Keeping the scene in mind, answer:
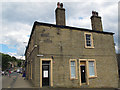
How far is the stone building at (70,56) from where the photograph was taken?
1009cm

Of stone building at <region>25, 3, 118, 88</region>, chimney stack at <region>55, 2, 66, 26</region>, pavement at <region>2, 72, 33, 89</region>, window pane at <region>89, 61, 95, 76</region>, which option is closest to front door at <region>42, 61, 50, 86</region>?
stone building at <region>25, 3, 118, 88</region>

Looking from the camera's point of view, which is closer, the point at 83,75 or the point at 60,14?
the point at 83,75

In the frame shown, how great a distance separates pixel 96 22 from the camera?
575 inches

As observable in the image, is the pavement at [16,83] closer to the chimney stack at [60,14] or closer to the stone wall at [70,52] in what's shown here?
the stone wall at [70,52]

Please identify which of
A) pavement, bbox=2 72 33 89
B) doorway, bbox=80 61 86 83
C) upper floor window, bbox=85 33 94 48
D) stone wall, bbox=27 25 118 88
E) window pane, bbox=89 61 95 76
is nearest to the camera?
stone wall, bbox=27 25 118 88

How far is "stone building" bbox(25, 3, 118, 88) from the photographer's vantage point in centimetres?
1009

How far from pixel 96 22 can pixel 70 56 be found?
6674 millimetres

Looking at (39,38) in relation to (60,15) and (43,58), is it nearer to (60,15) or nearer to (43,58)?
(43,58)

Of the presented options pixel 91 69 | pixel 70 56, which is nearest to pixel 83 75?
pixel 91 69

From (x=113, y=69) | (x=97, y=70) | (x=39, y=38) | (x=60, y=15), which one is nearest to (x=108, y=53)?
(x=113, y=69)

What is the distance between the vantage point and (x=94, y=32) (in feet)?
43.4

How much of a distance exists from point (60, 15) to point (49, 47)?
13.9ft

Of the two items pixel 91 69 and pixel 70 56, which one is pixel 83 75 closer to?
pixel 91 69

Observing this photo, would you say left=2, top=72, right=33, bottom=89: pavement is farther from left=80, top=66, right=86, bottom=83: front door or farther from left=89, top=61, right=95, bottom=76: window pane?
left=89, top=61, right=95, bottom=76: window pane
